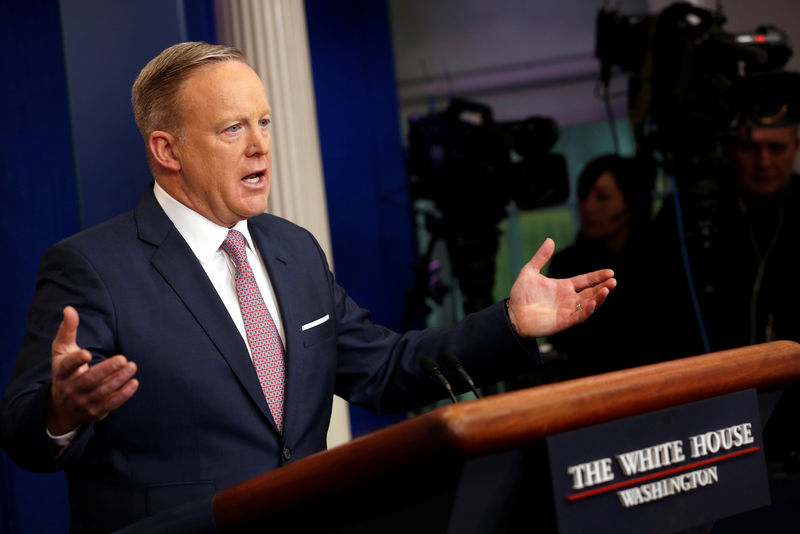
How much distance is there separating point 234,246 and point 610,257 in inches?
109

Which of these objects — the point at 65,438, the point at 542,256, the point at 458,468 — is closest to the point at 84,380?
the point at 65,438

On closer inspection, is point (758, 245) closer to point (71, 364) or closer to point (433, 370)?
point (433, 370)

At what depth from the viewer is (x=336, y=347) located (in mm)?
1652

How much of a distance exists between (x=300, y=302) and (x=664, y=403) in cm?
79

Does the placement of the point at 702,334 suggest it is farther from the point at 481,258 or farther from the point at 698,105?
the point at 481,258

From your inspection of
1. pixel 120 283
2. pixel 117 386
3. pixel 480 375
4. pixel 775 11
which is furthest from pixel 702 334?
pixel 117 386

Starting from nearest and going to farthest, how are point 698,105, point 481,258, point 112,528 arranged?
point 112,528 → point 698,105 → point 481,258

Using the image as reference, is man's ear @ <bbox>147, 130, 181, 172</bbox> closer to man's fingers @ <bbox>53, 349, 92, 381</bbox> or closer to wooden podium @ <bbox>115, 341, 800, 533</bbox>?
man's fingers @ <bbox>53, 349, 92, 381</bbox>

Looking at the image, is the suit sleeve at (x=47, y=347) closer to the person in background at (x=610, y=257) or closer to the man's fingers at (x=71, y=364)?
the man's fingers at (x=71, y=364)

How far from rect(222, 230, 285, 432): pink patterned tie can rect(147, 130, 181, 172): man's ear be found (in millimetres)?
201

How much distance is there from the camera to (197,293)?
1.45m

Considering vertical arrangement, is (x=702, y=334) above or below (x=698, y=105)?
below

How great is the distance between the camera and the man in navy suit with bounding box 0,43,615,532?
4.48 feet

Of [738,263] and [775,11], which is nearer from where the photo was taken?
[738,263]
